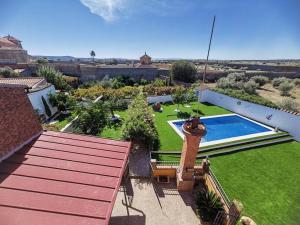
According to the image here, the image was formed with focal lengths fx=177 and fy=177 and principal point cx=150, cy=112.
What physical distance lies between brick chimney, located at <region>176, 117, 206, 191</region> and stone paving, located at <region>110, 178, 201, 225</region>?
665 millimetres

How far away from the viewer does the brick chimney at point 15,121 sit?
283 inches

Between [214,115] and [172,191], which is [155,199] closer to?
[172,191]

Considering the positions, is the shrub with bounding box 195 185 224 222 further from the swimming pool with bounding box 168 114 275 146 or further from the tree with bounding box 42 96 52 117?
the tree with bounding box 42 96 52 117

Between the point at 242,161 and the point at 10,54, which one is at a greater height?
the point at 10,54

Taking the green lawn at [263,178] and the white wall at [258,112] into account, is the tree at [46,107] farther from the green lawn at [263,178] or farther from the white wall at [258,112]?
the white wall at [258,112]

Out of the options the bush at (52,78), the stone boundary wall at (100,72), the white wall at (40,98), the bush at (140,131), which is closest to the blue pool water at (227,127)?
the bush at (140,131)

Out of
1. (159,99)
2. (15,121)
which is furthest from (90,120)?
(159,99)

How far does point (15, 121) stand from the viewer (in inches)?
311

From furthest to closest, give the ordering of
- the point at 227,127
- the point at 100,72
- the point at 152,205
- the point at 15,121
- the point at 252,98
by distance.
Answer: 1. the point at 100,72
2. the point at 252,98
3. the point at 227,127
4. the point at 152,205
5. the point at 15,121

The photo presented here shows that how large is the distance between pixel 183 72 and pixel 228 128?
25.4m

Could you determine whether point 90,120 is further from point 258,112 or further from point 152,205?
point 258,112

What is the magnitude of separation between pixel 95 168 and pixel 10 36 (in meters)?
84.6

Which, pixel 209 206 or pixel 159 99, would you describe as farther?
pixel 159 99

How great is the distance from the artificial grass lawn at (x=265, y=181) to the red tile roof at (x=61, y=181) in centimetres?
765
